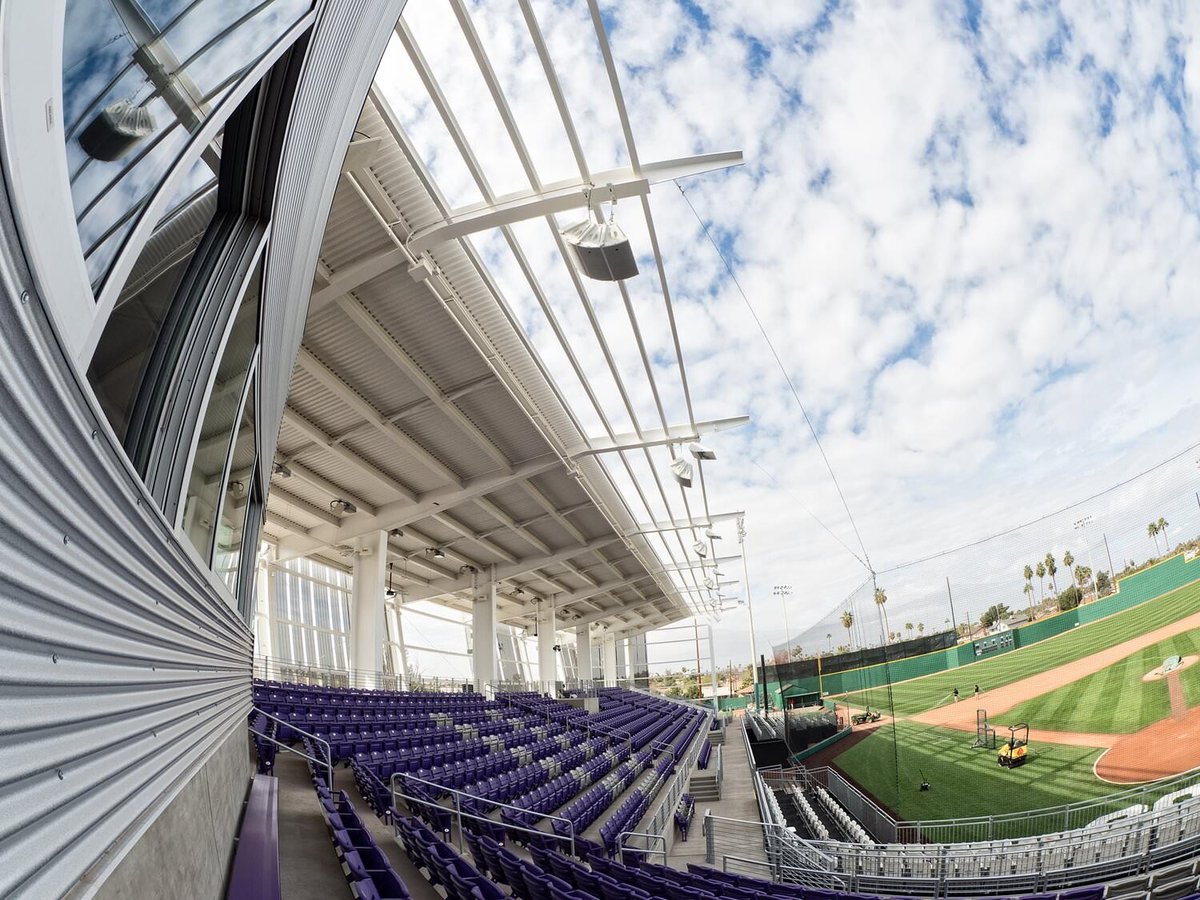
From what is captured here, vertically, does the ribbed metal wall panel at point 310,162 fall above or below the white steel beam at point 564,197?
below

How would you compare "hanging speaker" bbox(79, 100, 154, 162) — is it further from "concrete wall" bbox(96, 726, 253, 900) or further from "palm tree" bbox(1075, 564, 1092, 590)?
"palm tree" bbox(1075, 564, 1092, 590)

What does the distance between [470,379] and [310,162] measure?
12.1m

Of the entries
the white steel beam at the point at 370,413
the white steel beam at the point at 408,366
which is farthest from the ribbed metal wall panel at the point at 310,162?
the white steel beam at the point at 408,366

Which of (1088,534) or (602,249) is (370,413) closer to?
(602,249)

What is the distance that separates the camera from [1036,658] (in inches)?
701

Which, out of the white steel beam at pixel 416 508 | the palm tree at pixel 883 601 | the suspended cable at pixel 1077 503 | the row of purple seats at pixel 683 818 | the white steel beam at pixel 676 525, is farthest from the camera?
the white steel beam at pixel 676 525

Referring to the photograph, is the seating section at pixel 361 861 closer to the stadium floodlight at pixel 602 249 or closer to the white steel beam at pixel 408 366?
the stadium floodlight at pixel 602 249

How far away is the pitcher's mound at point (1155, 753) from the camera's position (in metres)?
12.1

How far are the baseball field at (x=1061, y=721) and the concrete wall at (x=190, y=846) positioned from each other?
14.1 meters

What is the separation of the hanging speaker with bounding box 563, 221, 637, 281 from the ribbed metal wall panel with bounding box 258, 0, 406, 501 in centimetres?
463

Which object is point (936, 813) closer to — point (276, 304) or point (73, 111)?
point (276, 304)

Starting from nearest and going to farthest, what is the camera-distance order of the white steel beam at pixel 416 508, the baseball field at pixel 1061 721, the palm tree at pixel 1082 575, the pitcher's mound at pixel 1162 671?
the pitcher's mound at pixel 1162 671 < the baseball field at pixel 1061 721 < the palm tree at pixel 1082 575 < the white steel beam at pixel 416 508

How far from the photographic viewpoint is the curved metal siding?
125 centimetres

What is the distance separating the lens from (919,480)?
1320 inches
